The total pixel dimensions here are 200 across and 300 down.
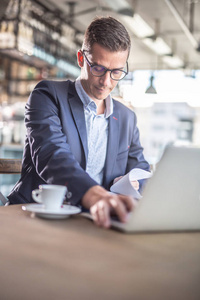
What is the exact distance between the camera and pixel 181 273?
2.27 feet

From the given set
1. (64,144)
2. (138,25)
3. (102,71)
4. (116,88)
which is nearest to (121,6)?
(138,25)

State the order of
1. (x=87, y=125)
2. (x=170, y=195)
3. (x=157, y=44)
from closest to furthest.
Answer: (x=170, y=195)
(x=87, y=125)
(x=157, y=44)

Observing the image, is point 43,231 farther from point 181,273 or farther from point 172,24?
point 172,24

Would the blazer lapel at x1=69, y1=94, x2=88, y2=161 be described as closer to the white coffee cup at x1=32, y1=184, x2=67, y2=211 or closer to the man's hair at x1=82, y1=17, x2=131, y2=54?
the man's hair at x1=82, y1=17, x2=131, y2=54

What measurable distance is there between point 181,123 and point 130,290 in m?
14.6


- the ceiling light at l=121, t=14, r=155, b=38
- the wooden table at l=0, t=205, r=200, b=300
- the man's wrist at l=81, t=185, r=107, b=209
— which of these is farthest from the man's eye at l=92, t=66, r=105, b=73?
the ceiling light at l=121, t=14, r=155, b=38

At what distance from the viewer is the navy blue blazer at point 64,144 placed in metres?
1.27

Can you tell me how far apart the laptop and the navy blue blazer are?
27 centimetres

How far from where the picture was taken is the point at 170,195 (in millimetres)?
926

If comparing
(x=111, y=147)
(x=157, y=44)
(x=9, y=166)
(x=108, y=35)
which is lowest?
(x=9, y=166)

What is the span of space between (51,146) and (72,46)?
7389 millimetres

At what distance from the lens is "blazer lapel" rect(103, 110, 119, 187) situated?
1812 millimetres

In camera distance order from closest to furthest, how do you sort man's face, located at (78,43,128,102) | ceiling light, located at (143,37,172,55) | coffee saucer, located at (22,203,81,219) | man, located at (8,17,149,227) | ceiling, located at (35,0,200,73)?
coffee saucer, located at (22,203,81,219)
man, located at (8,17,149,227)
man's face, located at (78,43,128,102)
ceiling, located at (35,0,200,73)
ceiling light, located at (143,37,172,55)

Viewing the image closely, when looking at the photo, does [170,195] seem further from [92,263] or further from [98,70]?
[98,70]
